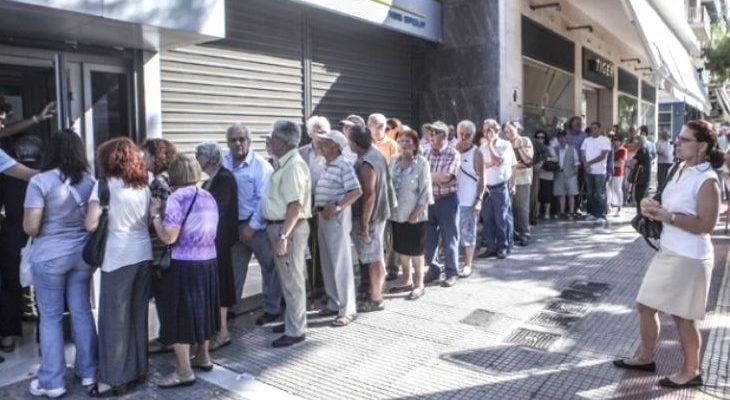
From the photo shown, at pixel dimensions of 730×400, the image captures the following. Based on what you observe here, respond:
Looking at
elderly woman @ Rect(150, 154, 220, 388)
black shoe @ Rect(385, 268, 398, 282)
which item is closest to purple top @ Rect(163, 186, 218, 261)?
elderly woman @ Rect(150, 154, 220, 388)

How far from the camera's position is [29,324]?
17.3 ft

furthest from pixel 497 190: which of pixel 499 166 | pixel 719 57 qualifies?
pixel 719 57

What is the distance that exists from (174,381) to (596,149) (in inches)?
320

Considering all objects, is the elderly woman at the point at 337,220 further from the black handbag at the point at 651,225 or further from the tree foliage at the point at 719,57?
the tree foliage at the point at 719,57

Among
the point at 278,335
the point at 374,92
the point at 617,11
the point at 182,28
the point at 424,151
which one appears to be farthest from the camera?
the point at 617,11

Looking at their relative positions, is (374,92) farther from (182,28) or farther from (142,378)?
(142,378)

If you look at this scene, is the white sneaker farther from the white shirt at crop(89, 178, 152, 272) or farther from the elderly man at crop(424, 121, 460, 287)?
the elderly man at crop(424, 121, 460, 287)

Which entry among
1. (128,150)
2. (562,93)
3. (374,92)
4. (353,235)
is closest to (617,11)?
(562,93)

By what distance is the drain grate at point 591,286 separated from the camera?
6193mm

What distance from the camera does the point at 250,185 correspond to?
201 inches

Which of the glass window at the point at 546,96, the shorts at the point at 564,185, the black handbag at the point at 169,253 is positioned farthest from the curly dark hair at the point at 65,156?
the glass window at the point at 546,96

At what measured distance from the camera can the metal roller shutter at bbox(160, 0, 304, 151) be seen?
712 centimetres

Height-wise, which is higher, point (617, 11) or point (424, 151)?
point (617, 11)

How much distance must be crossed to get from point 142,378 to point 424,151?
12.7ft
